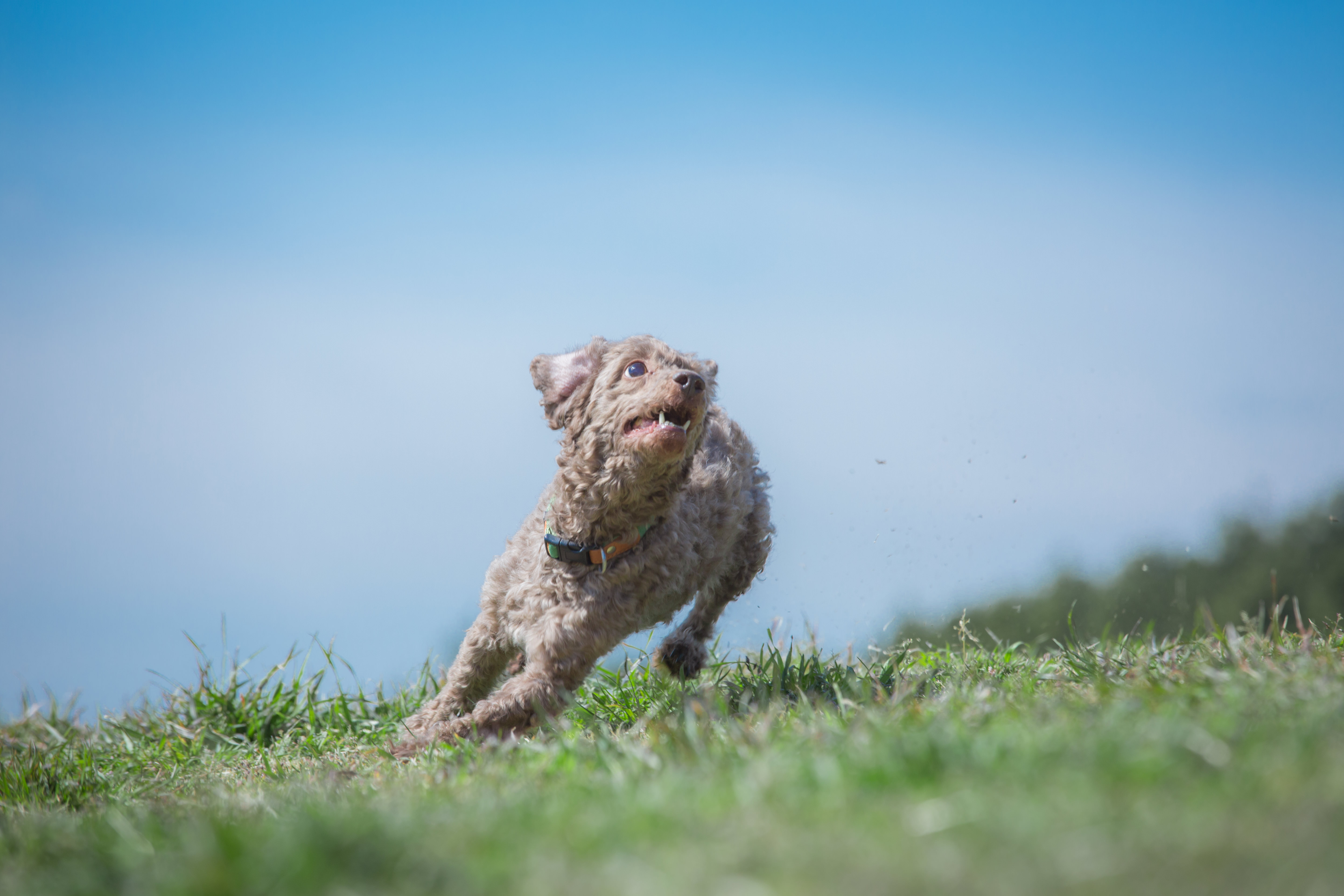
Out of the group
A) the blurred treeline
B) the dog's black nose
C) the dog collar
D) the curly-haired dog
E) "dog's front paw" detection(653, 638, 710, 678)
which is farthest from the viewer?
the blurred treeline

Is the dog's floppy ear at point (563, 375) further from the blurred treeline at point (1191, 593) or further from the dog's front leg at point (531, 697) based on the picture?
the blurred treeline at point (1191, 593)

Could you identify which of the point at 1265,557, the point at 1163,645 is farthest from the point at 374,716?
the point at 1265,557

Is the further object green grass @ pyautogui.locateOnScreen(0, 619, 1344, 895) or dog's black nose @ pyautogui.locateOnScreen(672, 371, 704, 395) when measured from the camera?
dog's black nose @ pyautogui.locateOnScreen(672, 371, 704, 395)

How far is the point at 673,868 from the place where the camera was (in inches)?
78.7

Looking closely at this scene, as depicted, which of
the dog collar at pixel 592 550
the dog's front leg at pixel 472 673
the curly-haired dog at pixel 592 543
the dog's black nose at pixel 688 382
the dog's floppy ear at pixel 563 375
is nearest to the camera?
the dog's black nose at pixel 688 382

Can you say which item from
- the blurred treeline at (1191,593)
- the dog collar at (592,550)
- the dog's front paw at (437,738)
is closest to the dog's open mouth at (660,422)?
the dog collar at (592,550)

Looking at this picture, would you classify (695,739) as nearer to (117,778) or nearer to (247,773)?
(247,773)

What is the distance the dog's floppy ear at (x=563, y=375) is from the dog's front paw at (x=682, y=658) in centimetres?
162

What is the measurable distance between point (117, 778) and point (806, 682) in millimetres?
3449

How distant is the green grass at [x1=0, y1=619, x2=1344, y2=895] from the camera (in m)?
1.94

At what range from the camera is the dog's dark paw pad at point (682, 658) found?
5.65 meters

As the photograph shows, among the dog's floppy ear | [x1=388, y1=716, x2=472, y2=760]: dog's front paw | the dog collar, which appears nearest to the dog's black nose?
the dog's floppy ear

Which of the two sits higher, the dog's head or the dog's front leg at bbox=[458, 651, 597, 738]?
the dog's head

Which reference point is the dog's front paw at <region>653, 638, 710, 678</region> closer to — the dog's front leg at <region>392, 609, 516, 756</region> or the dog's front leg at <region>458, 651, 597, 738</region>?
the dog's front leg at <region>392, 609, 516, 756</region>
